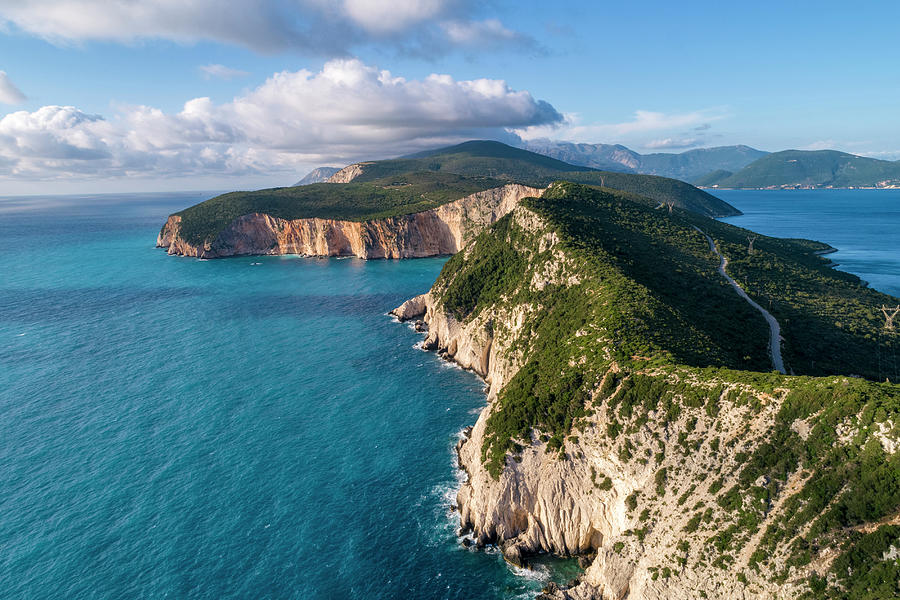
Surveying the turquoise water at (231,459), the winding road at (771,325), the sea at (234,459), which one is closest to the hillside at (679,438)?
the winding road at (771,325)

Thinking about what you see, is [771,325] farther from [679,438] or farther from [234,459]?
[234,459]

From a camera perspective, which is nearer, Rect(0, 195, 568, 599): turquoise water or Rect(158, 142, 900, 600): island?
Rect(158, 142, 900, 600): island

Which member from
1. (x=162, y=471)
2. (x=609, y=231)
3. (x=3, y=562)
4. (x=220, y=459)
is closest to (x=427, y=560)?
(x=220, y=459)

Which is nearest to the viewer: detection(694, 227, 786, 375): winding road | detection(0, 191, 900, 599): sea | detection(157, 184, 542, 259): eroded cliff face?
detection(0, 191, 900, 599): sea

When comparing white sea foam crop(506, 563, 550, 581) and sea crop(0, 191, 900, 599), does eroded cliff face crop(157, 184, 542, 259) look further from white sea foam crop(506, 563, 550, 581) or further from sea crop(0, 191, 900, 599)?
white sea foam crop(506, 563, 550, 581)

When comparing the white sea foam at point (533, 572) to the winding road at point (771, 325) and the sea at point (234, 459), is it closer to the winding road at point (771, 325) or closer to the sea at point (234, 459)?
the sea at point (234, 459)

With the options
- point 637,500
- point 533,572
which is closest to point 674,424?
point 637,500

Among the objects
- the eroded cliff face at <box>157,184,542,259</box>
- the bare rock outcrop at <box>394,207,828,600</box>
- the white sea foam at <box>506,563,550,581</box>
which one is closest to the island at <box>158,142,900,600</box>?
the bare rock outcrop at <box>394,207,828,600</box>
